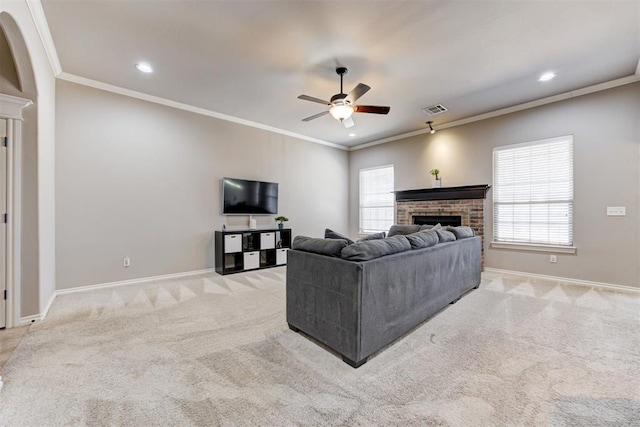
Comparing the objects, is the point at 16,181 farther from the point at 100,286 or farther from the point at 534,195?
the point at 534,195

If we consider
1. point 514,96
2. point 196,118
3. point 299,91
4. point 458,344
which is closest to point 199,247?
point 196,118

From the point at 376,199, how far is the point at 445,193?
6.06 ft

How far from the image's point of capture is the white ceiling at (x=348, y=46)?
241 cm

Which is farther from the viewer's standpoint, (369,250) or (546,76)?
(546,76)

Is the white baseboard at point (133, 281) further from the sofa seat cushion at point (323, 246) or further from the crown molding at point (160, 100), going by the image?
the sofa seat cushion at point (323, 246)

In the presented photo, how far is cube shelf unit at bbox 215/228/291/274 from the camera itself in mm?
4645

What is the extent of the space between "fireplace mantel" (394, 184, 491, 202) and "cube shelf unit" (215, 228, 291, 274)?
107 inches

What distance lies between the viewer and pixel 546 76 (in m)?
3.59

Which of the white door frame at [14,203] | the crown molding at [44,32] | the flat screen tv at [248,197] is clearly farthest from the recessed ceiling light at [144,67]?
the flat screen tv at [248,197]

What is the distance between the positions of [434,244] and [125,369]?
9.30 ft

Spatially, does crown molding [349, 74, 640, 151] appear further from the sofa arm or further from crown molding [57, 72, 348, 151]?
the sofa arm

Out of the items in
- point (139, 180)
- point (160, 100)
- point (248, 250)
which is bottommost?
point (248, 250)

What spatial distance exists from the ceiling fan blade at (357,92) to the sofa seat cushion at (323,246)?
1754 mm

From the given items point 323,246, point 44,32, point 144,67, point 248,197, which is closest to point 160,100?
point 144,67
